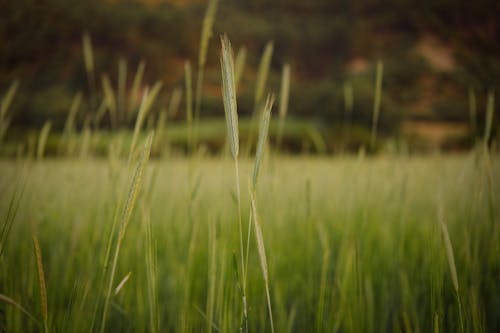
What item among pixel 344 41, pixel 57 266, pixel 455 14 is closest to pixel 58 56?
pixel 57 266

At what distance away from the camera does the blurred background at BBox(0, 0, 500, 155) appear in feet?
4.61

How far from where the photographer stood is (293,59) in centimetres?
183

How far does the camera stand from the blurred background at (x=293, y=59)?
1.41m

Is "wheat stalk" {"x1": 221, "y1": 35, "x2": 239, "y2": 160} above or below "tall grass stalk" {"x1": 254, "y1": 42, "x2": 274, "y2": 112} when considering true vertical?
below

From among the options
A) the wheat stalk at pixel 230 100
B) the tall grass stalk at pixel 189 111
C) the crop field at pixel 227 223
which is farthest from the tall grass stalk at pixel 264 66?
the wheat stalk at pixel 230 100

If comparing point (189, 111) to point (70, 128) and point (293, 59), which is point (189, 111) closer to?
point (70, 128)

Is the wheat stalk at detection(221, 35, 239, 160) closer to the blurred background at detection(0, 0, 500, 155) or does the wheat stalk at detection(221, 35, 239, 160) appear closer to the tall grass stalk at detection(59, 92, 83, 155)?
the blurred background at detection(0, 0, 500, 155)

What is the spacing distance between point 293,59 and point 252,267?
1.40 metres

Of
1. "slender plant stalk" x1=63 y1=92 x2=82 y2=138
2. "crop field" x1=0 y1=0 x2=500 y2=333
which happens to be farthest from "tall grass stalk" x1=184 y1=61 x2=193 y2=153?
"slender plant stalk" x1=63 y1=92 x2=82 y2=138

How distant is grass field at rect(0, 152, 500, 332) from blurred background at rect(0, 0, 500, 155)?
0.20 meters

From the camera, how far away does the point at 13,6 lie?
1.57 meters

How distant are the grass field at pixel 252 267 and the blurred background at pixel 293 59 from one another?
20 centimetres

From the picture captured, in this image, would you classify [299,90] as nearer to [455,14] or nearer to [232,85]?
[455,14]

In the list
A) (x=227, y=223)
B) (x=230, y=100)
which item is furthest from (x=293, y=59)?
(x=230, y=100)
